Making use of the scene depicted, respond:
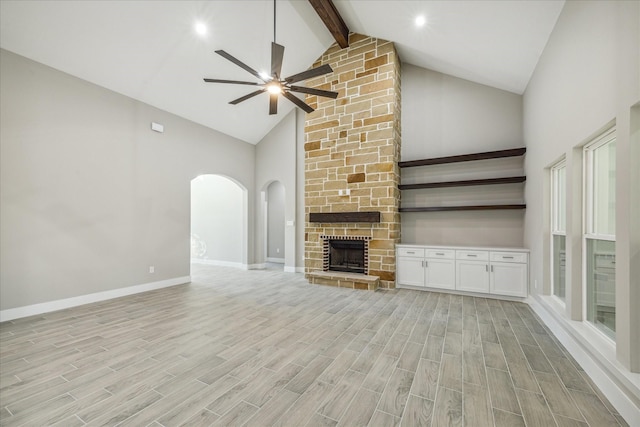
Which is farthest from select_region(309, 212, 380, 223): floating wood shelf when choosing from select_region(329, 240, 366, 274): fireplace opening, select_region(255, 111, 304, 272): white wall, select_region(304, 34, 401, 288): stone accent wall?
select_region(255, 111, 304, 272): white wall

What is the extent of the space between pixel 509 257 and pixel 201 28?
598cm

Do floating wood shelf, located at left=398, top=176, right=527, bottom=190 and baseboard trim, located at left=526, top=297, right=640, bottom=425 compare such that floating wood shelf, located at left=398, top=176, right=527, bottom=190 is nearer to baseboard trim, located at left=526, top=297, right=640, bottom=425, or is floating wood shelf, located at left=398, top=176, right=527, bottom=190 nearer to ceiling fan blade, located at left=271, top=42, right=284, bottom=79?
baseboard trim, located at left=526, top=297, right=640, bottom=425

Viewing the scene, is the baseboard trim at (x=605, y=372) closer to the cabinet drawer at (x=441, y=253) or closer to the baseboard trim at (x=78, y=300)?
the cabinet drawer at (x=441, y=253)

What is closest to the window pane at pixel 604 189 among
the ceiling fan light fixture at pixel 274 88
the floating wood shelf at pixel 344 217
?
the floating wood shelf at pixel 344 217

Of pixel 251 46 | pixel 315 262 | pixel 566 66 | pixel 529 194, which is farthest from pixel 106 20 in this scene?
pixel 529 194

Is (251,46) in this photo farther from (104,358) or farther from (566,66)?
(104,358)

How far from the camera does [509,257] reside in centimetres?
431

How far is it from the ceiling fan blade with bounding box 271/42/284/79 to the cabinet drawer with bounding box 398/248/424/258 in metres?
3.65

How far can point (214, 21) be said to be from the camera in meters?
4.15

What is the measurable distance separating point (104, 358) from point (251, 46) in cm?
496

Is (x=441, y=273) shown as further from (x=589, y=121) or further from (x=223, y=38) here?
(x=223, y=38)

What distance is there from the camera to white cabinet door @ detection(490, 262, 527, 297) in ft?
13.8

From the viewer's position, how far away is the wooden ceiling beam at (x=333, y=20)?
14.3ft

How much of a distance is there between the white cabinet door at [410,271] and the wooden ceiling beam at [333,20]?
446cm
